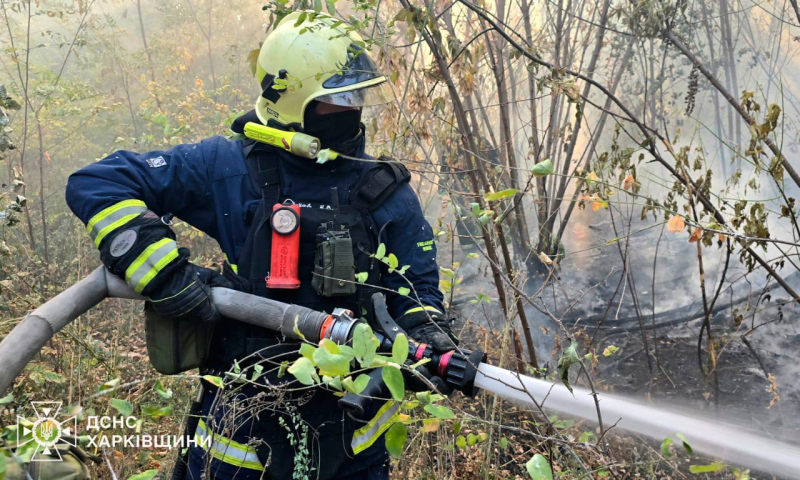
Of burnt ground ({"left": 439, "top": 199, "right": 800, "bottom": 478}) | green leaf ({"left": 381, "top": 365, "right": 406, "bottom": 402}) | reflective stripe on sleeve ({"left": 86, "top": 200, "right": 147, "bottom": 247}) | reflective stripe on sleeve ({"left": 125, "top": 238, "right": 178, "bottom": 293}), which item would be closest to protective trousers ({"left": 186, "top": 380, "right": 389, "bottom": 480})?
reflective stripe on sleeve ({"left": 125, "top": 238, "right": 178, "bottom": 293})

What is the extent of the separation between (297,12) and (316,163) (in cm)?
65

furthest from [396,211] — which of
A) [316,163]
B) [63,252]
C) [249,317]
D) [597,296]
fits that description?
[63,252]

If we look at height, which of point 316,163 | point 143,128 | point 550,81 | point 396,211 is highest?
point 550,81

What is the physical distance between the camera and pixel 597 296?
5609 mm

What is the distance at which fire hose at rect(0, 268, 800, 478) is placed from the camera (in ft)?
4.27

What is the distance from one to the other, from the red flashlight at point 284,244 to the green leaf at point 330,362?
988 millimetres

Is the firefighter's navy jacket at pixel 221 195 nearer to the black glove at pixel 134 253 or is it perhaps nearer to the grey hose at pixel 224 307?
the black glove at pixel 134 253

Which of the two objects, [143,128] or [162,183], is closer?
[162,183]

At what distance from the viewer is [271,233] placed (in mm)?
2111

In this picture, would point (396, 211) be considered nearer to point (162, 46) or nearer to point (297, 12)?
point (297, 12)

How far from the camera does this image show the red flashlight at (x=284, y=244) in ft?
6.81

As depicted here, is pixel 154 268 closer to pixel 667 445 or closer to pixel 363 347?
pixel 363 347

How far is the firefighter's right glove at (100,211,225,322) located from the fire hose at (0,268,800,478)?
2.7 inches

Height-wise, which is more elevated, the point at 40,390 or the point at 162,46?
the point at 162,46
